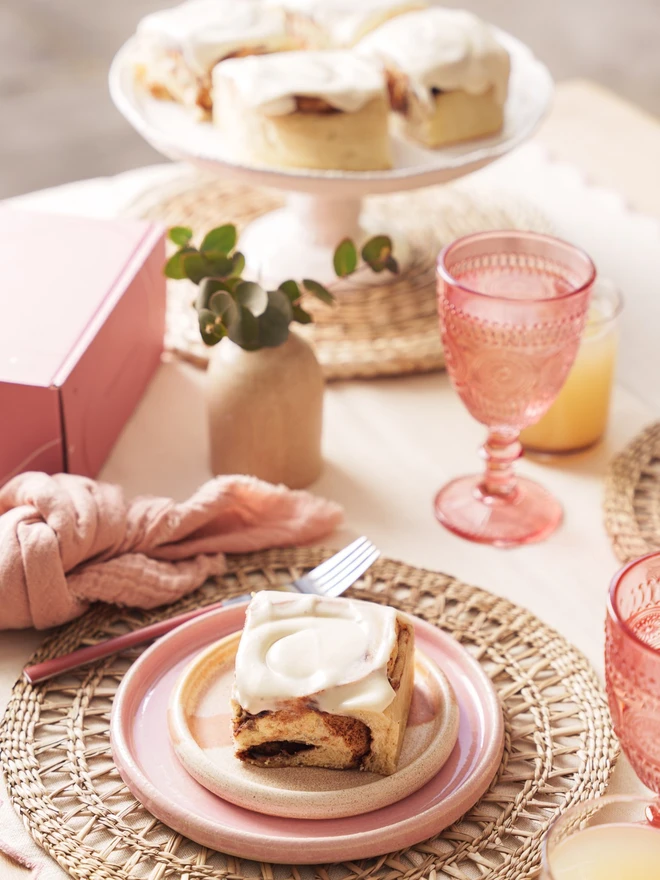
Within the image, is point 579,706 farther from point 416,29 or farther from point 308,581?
point 416,29

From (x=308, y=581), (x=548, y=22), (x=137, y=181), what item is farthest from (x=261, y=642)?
(x=548, y=22)

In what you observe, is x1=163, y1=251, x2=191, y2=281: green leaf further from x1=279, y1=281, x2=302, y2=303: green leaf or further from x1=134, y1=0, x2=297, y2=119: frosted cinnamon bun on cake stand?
x1=134, y1=0, x2=297, y2=119: frosted cinnamon bun on cake stand

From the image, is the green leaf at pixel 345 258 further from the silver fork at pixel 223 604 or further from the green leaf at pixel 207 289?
the silver fork at pixel 223 604

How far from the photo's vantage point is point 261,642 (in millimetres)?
734

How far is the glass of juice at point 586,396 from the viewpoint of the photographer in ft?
3.55

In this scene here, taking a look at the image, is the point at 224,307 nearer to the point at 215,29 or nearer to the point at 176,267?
the point at 176,267

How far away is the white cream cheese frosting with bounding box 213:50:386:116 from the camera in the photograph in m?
1.20

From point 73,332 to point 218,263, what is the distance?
14cm

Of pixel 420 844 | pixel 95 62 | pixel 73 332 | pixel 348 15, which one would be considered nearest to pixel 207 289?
pixel 73 332

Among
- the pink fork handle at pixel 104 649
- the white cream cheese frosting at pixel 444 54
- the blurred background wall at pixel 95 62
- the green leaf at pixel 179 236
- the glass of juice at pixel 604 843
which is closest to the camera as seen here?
the glass of juice at pixel 604 843

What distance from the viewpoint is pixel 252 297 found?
965 millimetres

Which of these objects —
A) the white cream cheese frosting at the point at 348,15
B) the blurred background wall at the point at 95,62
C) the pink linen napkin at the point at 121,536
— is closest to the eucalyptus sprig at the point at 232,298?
the pink linen napkin at the point at 121,536

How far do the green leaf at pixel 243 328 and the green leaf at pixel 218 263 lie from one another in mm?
59

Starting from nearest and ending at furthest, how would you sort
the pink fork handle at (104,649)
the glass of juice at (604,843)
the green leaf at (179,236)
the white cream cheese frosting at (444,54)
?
the glass of juice at (604,843) → the pink fork handle at (104,649) → the green leaf at (179,236) → the white cream cheese frosting at (444,54)
